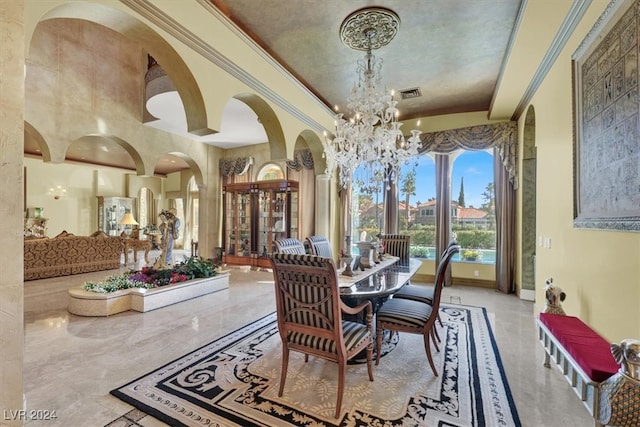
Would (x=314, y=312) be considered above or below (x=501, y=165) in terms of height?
below

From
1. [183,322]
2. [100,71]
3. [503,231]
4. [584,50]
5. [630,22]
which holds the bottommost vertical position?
[183,322]

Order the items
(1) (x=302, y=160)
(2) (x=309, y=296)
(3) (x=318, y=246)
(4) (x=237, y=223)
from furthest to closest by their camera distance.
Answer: (4) (x=237, y=223) < (1) (x=302, y=160) < (3) (x=318, y=246) < (2) (x=309, y=296)

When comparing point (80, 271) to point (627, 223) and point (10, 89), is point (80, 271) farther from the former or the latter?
point (627, 223)

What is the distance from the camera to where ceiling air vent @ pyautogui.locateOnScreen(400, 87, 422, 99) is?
183 inches

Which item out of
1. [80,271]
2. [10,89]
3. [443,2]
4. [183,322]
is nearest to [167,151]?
[80,271]

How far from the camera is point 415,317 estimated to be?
2.45 metres

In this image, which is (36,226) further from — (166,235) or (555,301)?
(555,301)

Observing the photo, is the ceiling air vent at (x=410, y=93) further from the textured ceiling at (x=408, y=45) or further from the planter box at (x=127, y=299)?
the planter box at (x=127, y=299)

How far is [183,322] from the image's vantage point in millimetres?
3545

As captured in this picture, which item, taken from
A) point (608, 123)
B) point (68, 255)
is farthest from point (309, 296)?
point (68, 255)

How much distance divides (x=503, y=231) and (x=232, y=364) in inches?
200

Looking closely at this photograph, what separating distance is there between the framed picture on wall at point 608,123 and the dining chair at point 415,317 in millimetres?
1110

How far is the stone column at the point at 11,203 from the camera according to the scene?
1440mm

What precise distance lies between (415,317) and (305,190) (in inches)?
195
